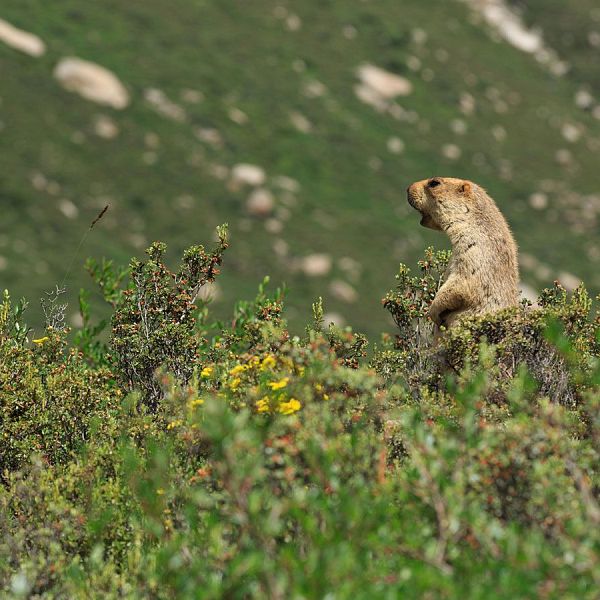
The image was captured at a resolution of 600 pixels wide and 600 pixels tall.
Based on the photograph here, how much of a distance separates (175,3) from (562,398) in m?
47.4

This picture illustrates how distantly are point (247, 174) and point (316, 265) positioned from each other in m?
6.11

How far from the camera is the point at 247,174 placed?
4397 centimetres

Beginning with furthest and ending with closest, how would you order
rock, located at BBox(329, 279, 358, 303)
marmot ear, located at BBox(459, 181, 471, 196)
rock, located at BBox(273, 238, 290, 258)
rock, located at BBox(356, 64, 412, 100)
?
rock, located at BBox(356, 64, 412, 100) → rock, located at BBox(273, 238, 290, 258) → rock, located at BBox(329, 279, 358, 303) → marmot ear, located at BBox(459, 181, 471, 196)

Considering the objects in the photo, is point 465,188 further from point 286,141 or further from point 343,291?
point 286,141

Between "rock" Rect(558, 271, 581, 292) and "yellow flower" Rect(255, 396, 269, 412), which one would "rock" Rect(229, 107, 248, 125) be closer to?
"rock" Rect(558, 271, 581, 292)

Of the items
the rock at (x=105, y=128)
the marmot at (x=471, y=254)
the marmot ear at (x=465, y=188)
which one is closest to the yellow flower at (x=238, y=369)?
the marmot at (x=471, y=254)

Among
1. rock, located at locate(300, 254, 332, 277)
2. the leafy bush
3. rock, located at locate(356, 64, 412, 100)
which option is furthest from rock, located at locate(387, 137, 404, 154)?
the leafy bush

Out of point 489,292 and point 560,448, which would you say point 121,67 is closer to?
point 489,292

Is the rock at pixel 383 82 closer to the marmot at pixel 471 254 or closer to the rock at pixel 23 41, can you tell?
the rock at pixel 23 41

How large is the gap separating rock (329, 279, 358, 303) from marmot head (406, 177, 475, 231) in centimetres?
2787

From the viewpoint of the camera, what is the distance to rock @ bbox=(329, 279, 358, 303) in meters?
38.9

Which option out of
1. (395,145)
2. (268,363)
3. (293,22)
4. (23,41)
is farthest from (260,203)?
(268,363)

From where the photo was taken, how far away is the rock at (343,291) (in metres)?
38.9

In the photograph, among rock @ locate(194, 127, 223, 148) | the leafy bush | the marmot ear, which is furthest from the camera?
rock @ locate(194, 127, 223, 148)
